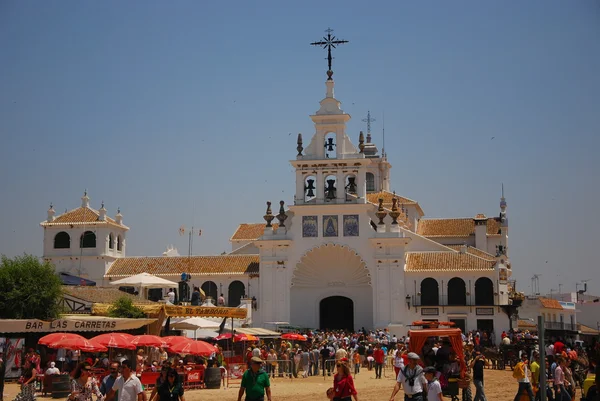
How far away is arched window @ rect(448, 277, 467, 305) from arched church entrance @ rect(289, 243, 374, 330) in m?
4.95

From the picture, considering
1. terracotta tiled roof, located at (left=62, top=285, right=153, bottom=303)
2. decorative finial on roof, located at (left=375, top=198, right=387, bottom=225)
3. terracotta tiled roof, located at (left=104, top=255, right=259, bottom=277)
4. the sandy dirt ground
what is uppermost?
decorative finial on roof, located at (left=375, top=198, right=387, bottom=225)

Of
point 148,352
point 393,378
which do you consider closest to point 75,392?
point 148,352

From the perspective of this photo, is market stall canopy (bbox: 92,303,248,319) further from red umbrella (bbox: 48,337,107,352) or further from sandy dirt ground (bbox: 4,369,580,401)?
red umbrella (bbox: 48,337,107,352)

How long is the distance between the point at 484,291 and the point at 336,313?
31.1 feet

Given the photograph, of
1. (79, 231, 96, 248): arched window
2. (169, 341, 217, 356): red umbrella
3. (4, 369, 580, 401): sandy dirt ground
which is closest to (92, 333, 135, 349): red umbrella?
(169, 341, 217, 356): red umbrella

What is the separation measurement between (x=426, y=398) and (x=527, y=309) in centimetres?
5157

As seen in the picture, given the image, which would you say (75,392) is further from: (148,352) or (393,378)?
(393,378)

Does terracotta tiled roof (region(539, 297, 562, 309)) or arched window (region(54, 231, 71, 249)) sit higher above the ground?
arched window (region(54, 231, 71, 249))

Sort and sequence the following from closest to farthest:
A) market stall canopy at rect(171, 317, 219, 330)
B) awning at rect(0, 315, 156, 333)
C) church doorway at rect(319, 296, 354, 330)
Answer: awning at rect(0, 315, 156, 333)
market stall canopy at rect(171, 317, 219, 330)
church doorway at rect(319, 296, 354, 330)

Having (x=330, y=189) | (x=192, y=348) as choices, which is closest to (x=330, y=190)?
(x=330, y=189)

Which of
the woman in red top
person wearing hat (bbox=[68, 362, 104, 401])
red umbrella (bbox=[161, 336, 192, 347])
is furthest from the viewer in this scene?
red umbrella (bbox=[161, 336, 192, 347])

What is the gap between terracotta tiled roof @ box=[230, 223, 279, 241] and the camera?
231 ft

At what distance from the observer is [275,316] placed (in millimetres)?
53562

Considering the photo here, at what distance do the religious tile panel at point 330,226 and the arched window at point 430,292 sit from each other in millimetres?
6331
